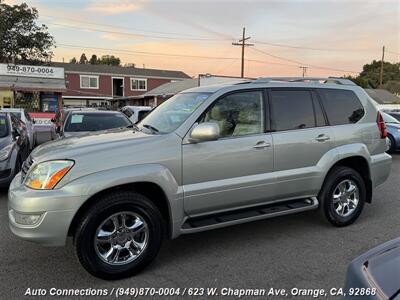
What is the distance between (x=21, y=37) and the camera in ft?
143

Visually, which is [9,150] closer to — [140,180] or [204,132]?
[140,180]

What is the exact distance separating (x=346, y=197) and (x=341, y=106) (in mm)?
1225

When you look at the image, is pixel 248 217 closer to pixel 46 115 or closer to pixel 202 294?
pixel 202 294

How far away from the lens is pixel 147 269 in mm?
3887

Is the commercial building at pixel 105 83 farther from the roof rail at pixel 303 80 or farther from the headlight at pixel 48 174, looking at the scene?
the headlight at pixel 48 174

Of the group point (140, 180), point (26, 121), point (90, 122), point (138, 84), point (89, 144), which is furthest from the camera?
point (138, 84)

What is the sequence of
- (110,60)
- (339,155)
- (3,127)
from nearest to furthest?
(339,155), (3,127), (110,60)

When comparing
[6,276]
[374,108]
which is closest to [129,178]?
[6,276]

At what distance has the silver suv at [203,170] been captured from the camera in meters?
3.49

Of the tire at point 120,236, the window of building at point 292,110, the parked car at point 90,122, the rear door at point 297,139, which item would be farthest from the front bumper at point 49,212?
the parked car at point 90,122

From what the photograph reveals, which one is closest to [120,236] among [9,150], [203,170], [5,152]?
[203,170]

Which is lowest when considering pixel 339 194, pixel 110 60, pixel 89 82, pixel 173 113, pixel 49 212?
pixel 339 194

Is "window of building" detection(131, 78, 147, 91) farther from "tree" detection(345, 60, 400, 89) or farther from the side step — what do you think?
the side step

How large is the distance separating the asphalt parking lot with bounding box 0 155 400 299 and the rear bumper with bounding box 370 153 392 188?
596 millimetres
